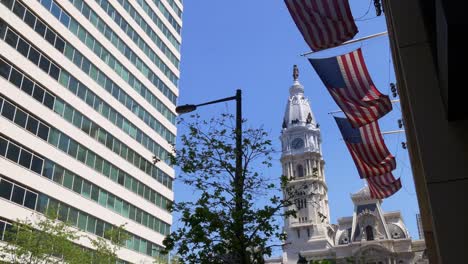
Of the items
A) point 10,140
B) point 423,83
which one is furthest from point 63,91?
point 423,83

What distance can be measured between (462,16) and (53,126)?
1391 inches

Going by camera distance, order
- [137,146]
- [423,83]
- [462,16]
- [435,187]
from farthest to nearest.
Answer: [137,146], [423,83], [435,187], [462,16]

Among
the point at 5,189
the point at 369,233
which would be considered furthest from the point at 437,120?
the point at 369,233

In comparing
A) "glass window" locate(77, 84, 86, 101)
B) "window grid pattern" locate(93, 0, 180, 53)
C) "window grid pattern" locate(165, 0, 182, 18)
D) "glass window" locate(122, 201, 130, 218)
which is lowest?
"glass window" locate(122, 201, 130, 218)

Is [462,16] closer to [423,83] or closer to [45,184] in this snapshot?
[423,83]

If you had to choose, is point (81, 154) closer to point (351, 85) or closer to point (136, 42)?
point (136, 42)

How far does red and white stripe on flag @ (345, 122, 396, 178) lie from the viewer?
17.0 m

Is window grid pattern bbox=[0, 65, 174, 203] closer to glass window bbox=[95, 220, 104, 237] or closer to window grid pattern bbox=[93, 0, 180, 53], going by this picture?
glass window bbox=[95, 220, 104, 237]

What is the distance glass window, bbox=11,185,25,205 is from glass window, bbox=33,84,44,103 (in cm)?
734

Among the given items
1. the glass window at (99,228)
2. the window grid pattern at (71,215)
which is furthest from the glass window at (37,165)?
the glass window at (99,228)

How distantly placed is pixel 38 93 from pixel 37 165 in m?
5.66

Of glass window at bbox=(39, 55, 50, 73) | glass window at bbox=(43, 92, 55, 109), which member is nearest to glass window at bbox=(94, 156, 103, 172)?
glass window at bbox=(43, 92, 55, 109)

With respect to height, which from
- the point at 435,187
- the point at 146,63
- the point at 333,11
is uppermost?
the point at 146,63

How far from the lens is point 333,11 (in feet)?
38.9
